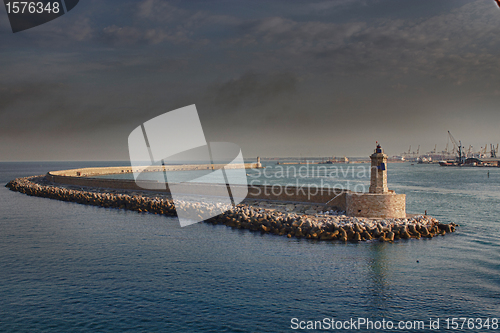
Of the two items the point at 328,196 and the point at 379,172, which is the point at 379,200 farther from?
the point at 328,196

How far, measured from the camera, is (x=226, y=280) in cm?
1224

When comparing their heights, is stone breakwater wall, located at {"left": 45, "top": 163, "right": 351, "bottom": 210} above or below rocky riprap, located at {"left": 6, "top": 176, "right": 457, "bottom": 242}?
above

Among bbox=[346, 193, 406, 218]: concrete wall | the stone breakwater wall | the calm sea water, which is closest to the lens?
the calm sea water

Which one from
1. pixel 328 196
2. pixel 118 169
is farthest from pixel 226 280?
pixel 118 169

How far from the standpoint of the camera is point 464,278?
12.5m

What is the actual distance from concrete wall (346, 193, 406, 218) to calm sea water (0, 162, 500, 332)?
225 cm

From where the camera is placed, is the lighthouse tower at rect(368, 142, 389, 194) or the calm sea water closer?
the calm sea water

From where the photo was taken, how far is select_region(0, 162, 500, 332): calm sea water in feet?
31.7

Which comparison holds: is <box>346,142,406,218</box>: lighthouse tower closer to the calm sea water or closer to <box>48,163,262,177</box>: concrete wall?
the calm sea water

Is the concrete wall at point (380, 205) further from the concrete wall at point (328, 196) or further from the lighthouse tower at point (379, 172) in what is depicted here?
the lighthouse tower at point (379, 172)

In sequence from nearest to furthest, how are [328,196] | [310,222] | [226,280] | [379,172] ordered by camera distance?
[226,280] → [310,222] → [379,172] → [328,196]

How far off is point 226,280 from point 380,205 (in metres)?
10.1

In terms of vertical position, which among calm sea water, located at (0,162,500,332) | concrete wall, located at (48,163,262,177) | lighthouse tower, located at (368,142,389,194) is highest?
lighthouse tower, located at (368,142,389,194)

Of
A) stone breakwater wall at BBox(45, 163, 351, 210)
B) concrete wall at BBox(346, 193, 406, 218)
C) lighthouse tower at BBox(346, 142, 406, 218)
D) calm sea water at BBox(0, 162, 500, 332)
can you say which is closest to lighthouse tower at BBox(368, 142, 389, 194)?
lighthouse tower at BBox(346, 142, 406, 218)
